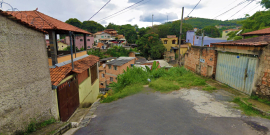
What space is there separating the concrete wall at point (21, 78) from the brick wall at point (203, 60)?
9656mm

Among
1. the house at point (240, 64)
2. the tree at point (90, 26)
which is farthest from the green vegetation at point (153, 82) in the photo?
the tree at point (90, 26)

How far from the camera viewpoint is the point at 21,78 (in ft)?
13.8

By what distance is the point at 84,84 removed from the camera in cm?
972

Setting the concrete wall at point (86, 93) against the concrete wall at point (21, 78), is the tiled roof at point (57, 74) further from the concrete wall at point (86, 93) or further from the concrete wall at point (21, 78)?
the concrete wall at point (86, 93)

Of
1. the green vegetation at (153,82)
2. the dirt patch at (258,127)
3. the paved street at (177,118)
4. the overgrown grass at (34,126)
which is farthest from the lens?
the green vegetation at (153,82)

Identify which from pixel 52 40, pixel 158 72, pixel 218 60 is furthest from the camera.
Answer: pixel 158 72

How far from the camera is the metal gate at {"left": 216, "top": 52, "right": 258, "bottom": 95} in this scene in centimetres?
690

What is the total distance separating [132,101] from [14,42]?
530 cm

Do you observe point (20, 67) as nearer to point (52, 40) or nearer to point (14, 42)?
point (14, 42)

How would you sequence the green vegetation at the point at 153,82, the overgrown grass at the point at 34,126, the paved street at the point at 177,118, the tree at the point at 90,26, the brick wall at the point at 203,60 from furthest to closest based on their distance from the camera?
1. the tree at the point at 90,26
2. the brick wall at the point at 203,60
3. the green vegetation at the point at 153,82
4. the paved street at the point at 177,118
5. the overgrown grass at the point at 34,126

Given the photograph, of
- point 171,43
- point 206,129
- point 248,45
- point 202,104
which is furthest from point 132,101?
point 171,43

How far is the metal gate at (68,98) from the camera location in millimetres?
6363

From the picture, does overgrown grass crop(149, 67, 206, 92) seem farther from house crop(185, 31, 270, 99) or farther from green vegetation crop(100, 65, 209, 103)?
house crop(185, 31, 270, 99)

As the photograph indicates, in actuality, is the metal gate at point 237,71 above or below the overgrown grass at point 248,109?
above
